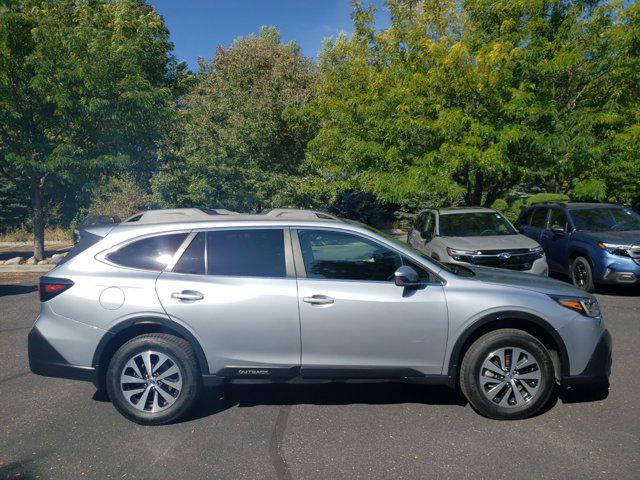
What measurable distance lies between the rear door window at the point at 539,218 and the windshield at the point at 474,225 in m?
1.53

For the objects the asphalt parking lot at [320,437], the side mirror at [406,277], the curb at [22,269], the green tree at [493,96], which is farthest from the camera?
the curb at [22,269]

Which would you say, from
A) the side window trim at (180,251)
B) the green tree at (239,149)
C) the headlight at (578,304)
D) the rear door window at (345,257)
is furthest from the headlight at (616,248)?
the green tree at (239,149)

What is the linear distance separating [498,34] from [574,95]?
2698mm

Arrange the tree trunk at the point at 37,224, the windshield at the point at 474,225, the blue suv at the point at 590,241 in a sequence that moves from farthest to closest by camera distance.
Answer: the tree trunk at the point at 37,224 < the windshield at the point at 474,225 < the blue suv at the point at 590,241

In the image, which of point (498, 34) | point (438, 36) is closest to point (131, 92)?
point (438, 36)

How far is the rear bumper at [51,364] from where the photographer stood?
13.2 ft

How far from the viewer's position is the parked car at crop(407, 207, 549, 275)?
8.28m

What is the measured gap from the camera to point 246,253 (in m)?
4.25

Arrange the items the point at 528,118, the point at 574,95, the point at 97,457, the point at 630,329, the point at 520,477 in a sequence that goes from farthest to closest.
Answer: the point at 574,95
the point at 528,118
the point at 630,329
the point at 97,457
the point at 520,477

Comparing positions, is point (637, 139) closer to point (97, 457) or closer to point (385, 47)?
point (385, 47)

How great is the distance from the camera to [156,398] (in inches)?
160

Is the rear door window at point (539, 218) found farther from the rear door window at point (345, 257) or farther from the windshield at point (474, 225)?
the rear door window at point (345, 257)

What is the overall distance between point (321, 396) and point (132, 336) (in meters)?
1.76

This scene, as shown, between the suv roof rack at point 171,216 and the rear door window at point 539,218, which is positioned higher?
the suv roof rack at point 171,216
